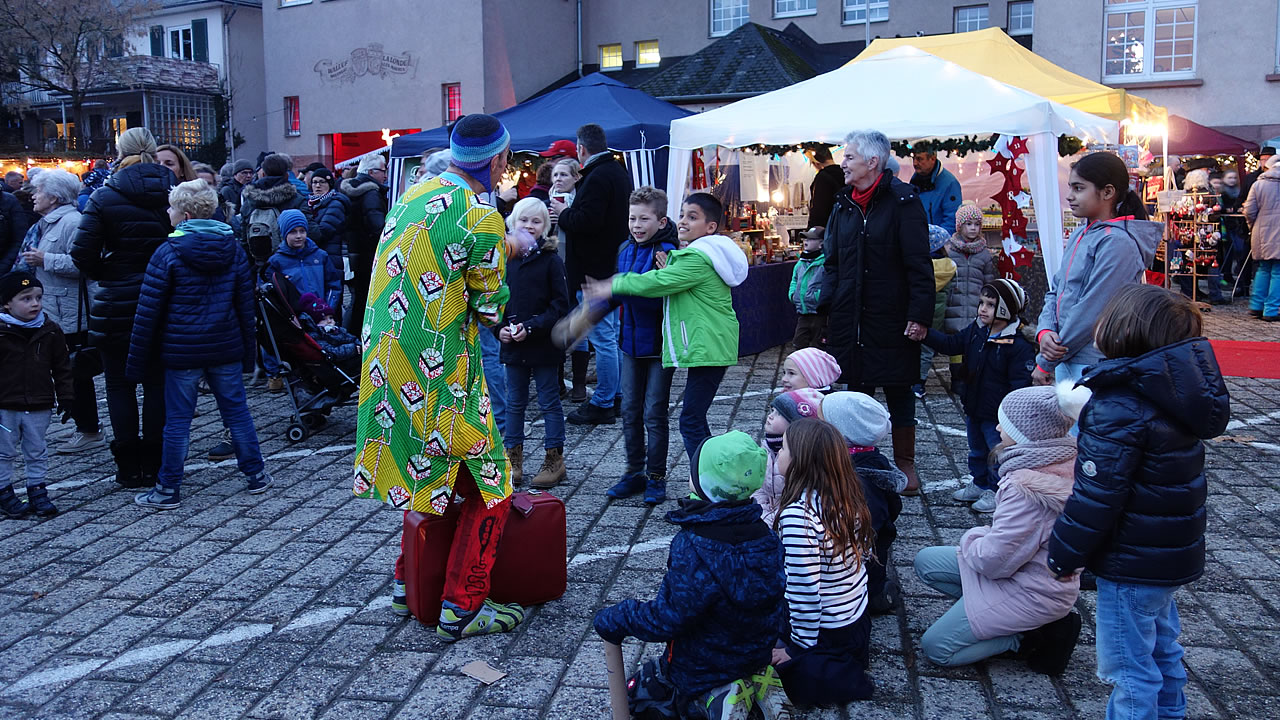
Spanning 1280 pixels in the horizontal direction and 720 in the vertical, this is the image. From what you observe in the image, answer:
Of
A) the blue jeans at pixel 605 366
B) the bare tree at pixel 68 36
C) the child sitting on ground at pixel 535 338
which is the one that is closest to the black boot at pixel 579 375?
the blue jeans at pixel 605 366

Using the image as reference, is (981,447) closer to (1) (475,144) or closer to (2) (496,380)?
(2) (496,380)

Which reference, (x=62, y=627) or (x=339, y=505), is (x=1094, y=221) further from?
(x=62, y=627)

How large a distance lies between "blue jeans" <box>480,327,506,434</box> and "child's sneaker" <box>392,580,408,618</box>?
1.93 m

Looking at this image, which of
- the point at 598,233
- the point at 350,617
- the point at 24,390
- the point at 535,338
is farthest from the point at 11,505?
the point at 598,233

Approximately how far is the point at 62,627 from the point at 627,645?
240cm

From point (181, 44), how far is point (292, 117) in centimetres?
905

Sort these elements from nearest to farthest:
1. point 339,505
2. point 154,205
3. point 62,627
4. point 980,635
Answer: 1. point 980,635
2. point 62,627
3. point 339,505
4. point 154,205

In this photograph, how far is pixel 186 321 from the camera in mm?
5695

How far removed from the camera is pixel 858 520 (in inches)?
139

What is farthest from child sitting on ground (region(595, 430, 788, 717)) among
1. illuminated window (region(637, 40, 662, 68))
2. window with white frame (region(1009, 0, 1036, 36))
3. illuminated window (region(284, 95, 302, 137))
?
illuminated window (region(284, 95, 302, 137))

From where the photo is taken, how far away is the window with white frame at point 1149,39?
18219 mm

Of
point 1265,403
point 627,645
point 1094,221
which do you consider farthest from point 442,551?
point 1265,403

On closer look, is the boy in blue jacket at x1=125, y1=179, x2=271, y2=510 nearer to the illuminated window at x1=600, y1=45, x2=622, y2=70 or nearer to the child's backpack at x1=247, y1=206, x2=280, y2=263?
the child's backpack at x1=247, y1=206, x2=280, y2=263

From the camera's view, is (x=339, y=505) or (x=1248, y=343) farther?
(x=1248, y=343)
